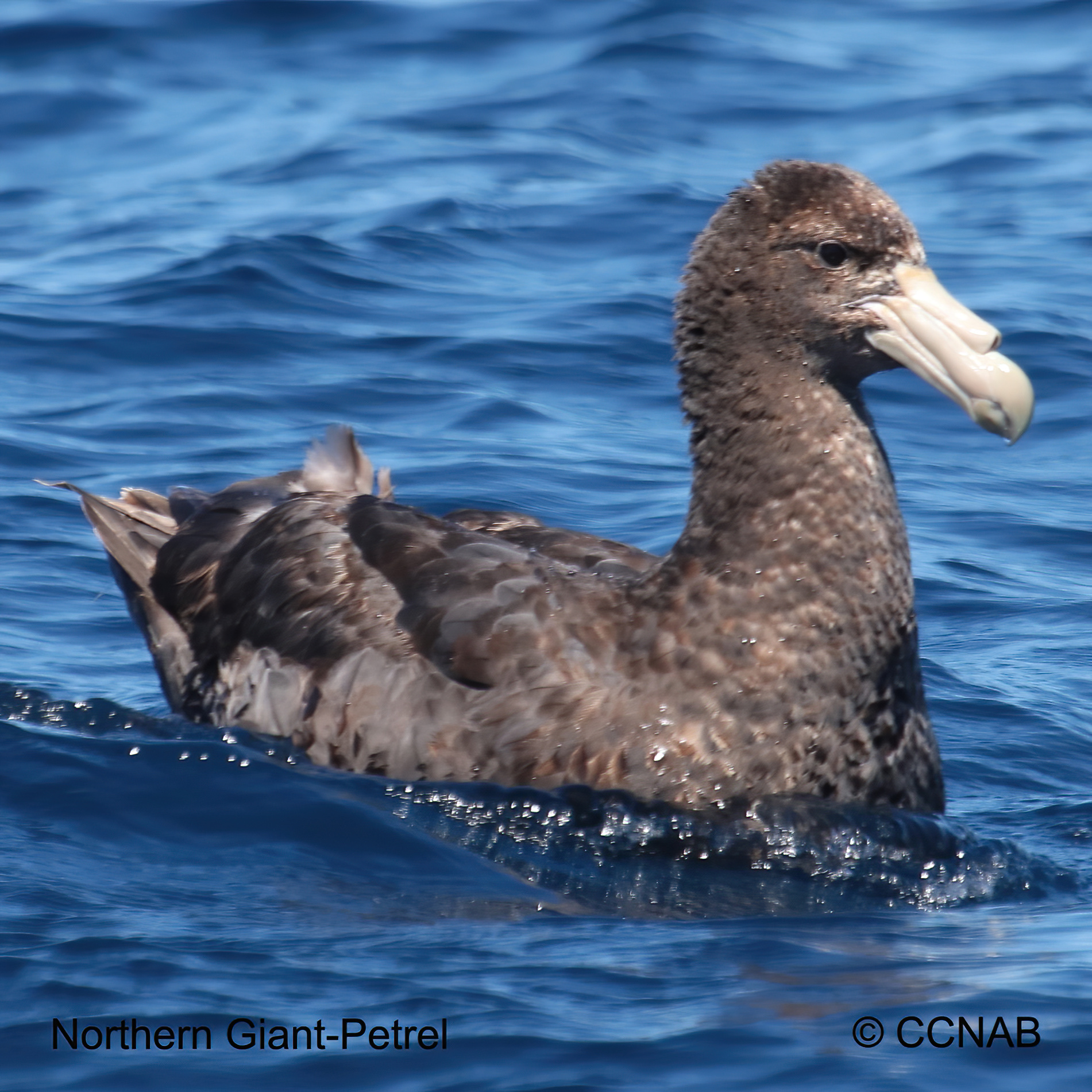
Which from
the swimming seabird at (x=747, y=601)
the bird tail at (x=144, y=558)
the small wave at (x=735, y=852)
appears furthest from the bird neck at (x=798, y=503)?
the bird tail at (x=144, y=558)

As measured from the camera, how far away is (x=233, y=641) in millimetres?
6801

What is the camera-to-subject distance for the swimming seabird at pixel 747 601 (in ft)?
18.9

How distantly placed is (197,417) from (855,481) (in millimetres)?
5012

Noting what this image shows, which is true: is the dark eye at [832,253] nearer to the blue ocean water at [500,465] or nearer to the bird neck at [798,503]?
the bird neck at [798,503]

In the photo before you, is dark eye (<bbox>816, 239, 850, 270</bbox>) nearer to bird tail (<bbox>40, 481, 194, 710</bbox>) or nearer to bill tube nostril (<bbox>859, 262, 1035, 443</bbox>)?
bill tube nostril (<bbox>859, 262, 1035, 443</bbox>)

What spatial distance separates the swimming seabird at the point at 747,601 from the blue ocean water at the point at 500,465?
0.16 m

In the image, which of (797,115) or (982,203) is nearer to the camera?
(982,203)

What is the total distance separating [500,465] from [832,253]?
12.6 ft

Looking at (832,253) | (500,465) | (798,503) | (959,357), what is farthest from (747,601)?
(500,465)

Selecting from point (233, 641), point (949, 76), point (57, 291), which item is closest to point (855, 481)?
point (233, 641)

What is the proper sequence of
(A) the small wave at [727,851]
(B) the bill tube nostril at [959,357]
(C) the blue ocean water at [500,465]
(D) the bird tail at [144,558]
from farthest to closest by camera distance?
(D) the bird tail at [144,558] < (B) the bill tube nostril at [959,357] < (A) the small wave at [727,851] < (C) the blue ocean water at [500,465]

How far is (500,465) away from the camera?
9531 millimetres

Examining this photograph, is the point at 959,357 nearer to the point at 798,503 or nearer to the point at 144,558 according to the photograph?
the point at 798,503

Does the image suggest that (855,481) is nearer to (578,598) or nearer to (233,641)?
(578,598)
